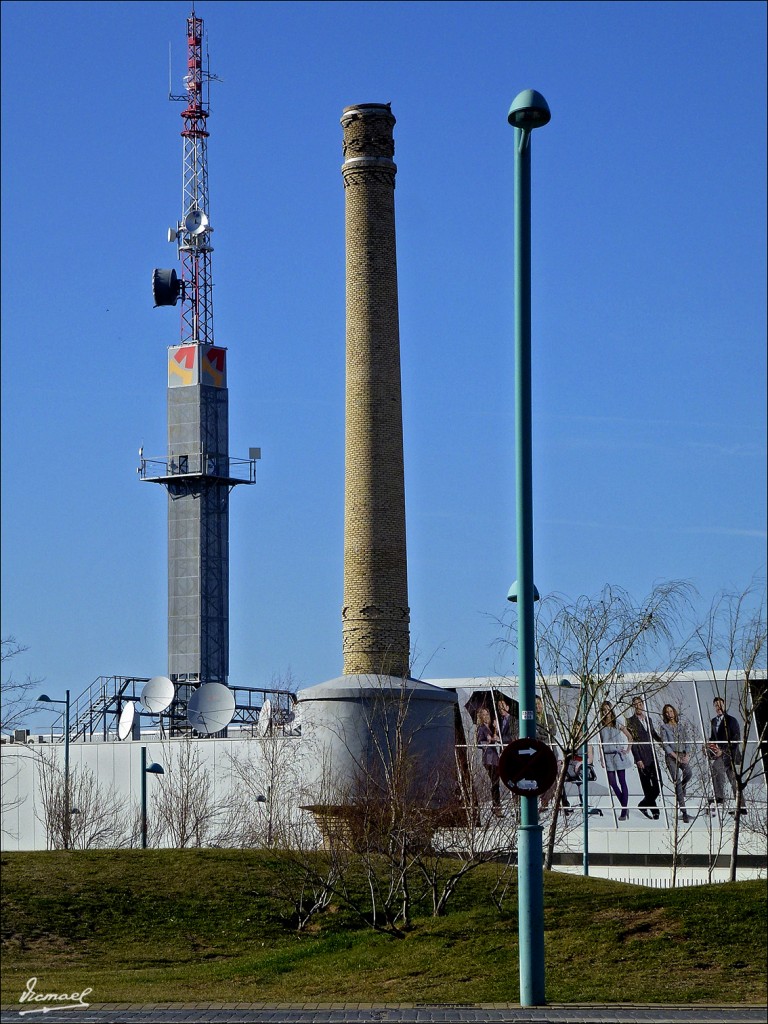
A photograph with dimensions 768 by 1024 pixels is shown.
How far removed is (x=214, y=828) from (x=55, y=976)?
27.5 m

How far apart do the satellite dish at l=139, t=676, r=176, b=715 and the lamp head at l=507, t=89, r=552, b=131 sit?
A: 125ft

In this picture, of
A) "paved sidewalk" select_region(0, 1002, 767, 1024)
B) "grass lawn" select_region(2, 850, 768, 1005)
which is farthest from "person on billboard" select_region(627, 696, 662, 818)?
"paved sidewalk" select_region(0, 1002, 767, 1024)

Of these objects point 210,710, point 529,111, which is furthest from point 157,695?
point 529,111

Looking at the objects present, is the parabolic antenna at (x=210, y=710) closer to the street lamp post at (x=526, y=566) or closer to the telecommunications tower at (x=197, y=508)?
the telecommunications tower at (x=197, y=508)

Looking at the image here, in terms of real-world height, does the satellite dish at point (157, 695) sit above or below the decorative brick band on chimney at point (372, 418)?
below

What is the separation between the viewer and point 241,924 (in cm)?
2278

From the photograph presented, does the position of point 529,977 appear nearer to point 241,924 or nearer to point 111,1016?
point 111,1016

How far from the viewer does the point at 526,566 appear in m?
14.4

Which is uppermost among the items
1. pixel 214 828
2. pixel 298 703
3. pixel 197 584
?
pixel 197 584

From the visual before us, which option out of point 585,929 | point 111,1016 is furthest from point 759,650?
point 111,1016

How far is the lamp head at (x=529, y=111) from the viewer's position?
14.1 metres
